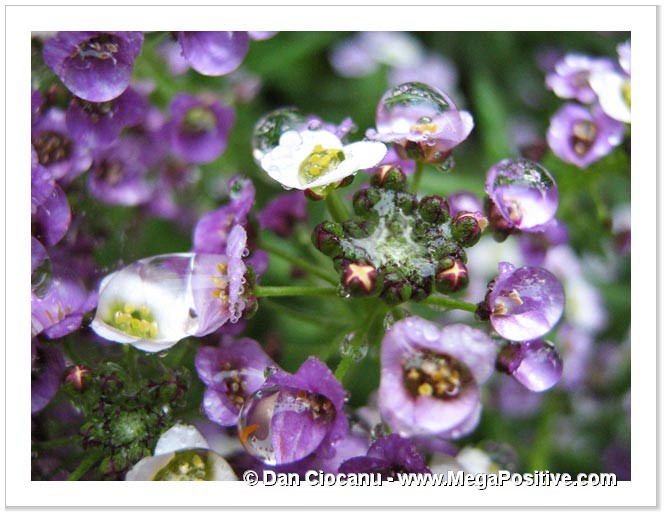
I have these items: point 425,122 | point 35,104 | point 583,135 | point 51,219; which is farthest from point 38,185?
point 583,135

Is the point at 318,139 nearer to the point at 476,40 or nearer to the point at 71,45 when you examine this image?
the point at 71,45

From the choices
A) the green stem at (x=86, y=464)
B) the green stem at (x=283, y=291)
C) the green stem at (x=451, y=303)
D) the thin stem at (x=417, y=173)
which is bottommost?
the green stem at (x=86, y=464)

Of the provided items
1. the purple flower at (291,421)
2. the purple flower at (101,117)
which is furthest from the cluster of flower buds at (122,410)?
the purple flower at (101,117)

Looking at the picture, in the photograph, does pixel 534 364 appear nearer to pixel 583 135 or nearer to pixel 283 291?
pixel 283 291

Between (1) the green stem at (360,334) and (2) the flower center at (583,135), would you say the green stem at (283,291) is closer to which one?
(1) the green stem at (360,334)

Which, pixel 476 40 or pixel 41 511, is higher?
pixel 476 40
